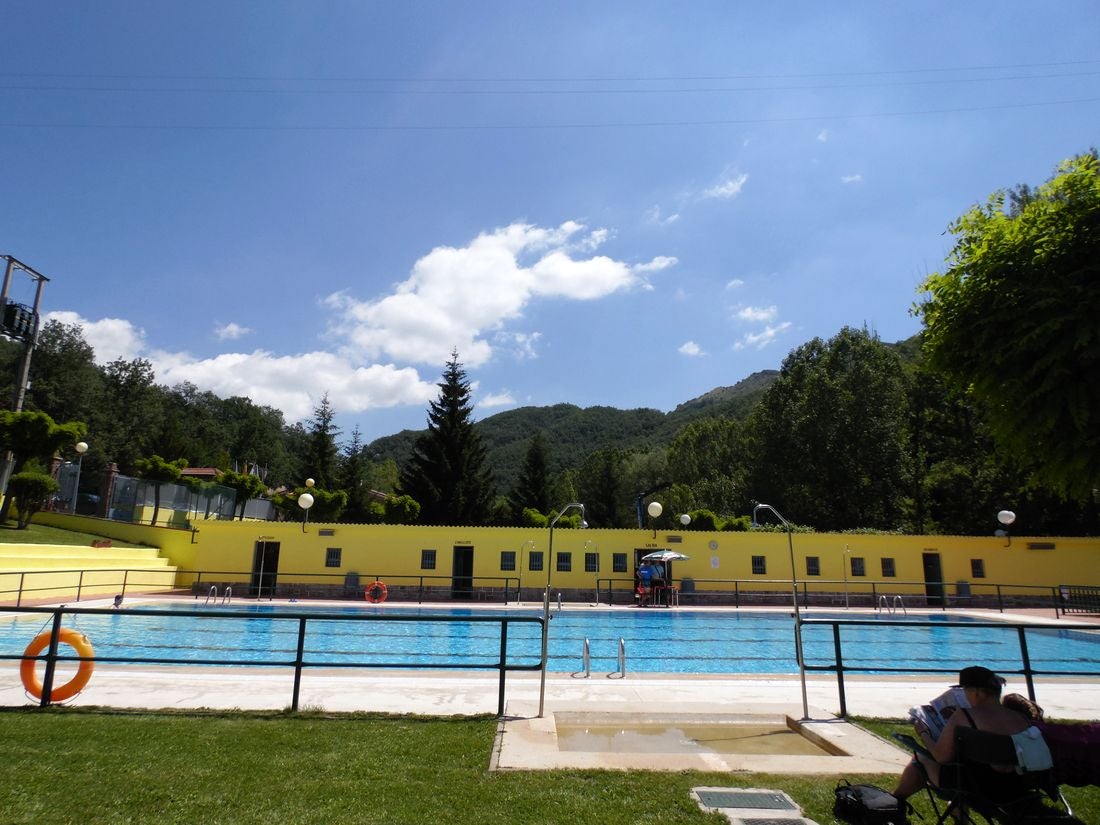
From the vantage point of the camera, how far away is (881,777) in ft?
16.4

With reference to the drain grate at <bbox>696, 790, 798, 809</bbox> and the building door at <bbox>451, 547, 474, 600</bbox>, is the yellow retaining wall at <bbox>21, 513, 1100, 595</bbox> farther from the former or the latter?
the drain grate at <bbox>696, 790, 798, 809</bbox>

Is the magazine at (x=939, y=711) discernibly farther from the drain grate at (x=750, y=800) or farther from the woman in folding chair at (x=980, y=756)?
the drain grate at (x=750, y=800)

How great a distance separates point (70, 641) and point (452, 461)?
35042mm

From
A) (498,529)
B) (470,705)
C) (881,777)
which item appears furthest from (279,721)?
(498,529)

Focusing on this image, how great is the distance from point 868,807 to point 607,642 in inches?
492

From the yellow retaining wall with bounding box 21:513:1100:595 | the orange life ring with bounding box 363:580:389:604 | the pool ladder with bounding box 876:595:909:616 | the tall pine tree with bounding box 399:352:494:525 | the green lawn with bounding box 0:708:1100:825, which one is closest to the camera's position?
the green lawn with bounding box 0:708:1100:825

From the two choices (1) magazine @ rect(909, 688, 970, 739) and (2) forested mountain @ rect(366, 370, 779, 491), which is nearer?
(1) magazine @ rect(909, 688, 970, 739)

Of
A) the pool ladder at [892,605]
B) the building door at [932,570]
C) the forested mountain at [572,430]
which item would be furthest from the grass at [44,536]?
the forested mountain at [572,430]

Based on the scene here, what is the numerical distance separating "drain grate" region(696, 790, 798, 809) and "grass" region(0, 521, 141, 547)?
24701 millimetres

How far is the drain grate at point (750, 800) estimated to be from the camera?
4.44 metres

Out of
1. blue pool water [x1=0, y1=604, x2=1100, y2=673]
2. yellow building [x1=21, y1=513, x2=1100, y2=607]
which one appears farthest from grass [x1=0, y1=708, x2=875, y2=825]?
yellow building [x1=21, y1=513, x2=1100, y2=607]

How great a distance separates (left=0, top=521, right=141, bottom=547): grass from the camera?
2209cm

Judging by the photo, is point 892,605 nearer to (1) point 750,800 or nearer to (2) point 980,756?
(1) point 750,800

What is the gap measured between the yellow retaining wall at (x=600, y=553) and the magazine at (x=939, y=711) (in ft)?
69.2
